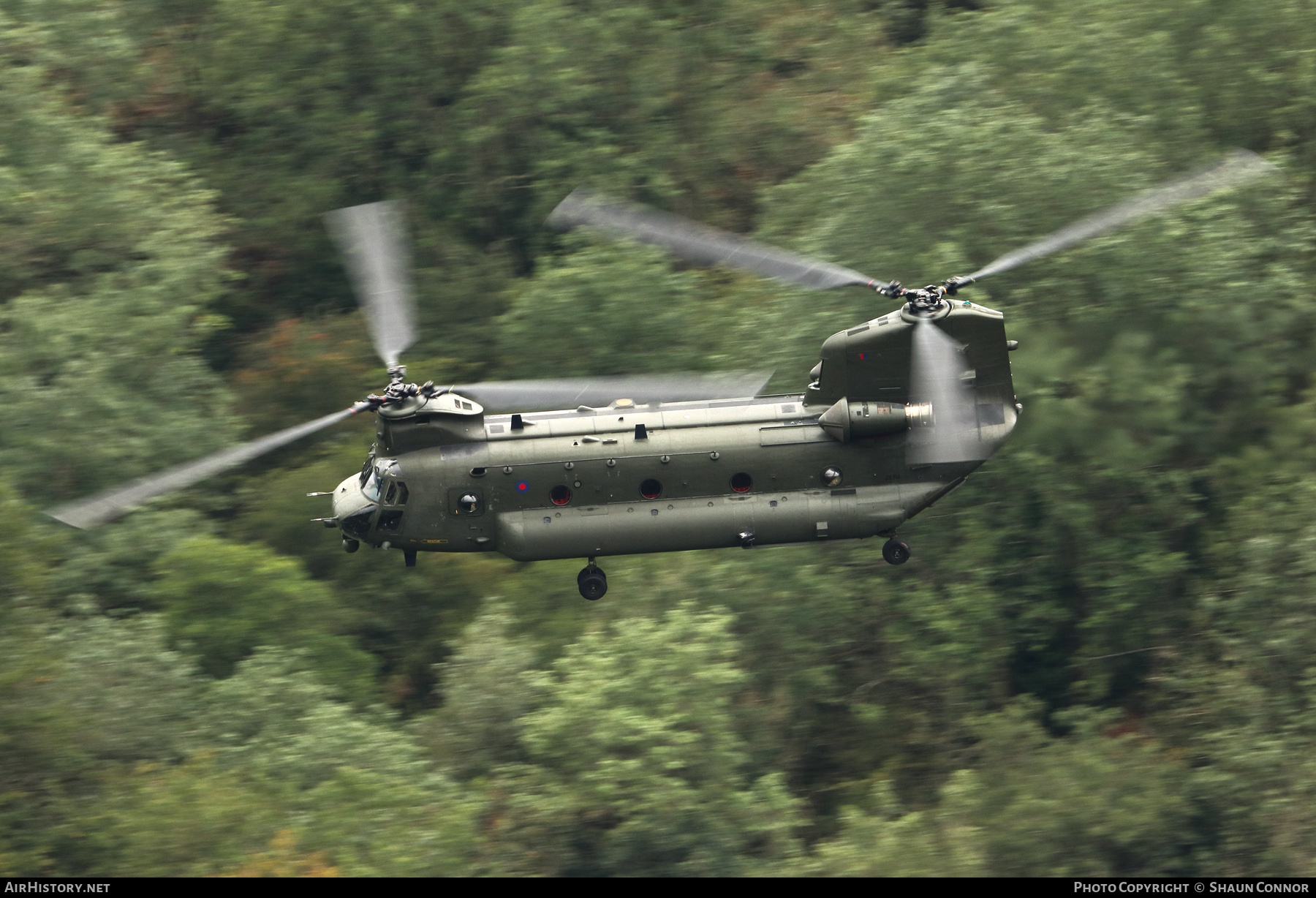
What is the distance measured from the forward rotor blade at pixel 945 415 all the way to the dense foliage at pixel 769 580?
734 cm

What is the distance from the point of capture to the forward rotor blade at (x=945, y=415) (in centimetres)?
2934

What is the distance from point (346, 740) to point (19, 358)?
13.7m

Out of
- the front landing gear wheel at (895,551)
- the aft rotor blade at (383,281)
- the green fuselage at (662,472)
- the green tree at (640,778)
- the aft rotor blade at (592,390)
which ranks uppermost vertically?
the aft rotor blade at (383,281)

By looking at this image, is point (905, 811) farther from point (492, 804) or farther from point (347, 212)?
point (347, 212)

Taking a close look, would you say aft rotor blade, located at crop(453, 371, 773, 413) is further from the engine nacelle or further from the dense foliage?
the dense foliage

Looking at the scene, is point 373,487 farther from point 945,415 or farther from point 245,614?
point 245,614

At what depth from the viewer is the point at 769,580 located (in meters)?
40.2

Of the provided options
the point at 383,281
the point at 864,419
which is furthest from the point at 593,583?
the point at 383,281

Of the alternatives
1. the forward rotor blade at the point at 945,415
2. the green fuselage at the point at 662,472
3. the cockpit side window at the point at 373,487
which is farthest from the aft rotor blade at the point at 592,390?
the forward rotor blade at the point at 945,415

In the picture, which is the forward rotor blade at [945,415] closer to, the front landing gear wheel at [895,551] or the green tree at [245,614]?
the front landing gear wheel at [895,551]

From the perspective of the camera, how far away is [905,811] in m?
39.0

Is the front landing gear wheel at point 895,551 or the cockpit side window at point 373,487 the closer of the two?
the cockpit side window at point 373,487

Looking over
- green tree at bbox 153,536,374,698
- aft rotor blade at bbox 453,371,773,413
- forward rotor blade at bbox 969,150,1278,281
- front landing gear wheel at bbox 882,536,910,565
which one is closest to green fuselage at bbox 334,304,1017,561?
aft rotor blade at bbox 453,371,773,413

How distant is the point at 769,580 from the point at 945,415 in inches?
472
